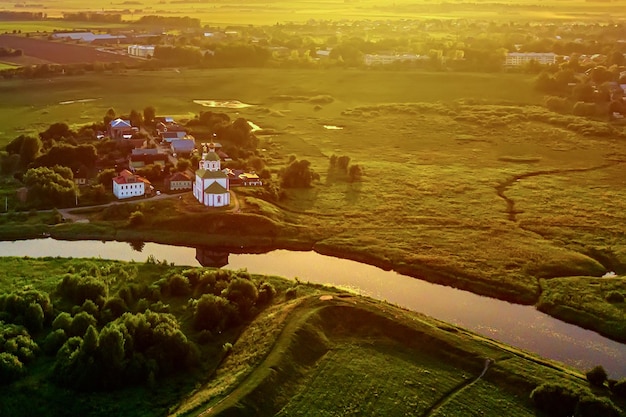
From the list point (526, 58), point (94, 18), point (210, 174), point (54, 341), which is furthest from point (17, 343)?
point (94, 18)

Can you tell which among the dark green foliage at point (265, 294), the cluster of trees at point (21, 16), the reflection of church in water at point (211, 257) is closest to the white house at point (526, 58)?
the reflection of church in water at point (211, 257)

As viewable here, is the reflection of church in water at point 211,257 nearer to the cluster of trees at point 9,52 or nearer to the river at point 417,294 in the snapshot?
the river at point 417,294

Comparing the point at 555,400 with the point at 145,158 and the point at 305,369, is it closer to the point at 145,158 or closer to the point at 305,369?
the point at 305,369

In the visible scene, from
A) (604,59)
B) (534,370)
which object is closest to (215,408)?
(534,370)

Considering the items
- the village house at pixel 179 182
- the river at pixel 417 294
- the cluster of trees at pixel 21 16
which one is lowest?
the river at pixel 417 294

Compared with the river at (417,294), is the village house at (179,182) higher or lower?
higher

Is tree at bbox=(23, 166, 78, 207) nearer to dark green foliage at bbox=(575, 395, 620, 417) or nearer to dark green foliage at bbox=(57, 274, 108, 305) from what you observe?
dark green foliage at bbox=(57, 274, 108, 305)

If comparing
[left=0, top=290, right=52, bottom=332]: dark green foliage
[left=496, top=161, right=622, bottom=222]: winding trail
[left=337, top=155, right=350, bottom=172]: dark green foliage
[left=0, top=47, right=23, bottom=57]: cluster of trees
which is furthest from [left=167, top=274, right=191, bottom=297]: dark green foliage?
[left=0, top=47, right=23, bottom=57]: cluster of trees
